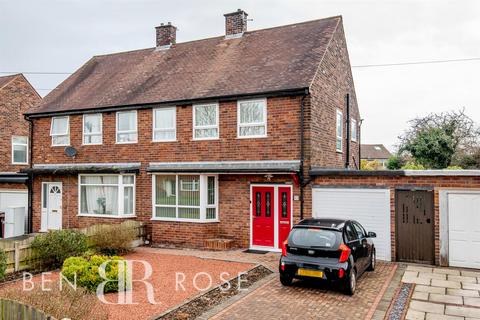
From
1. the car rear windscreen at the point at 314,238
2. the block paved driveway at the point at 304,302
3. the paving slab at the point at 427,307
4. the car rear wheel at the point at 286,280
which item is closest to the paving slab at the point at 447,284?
the block paved driveway at the point at 304,302

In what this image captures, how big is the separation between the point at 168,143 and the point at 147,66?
5.65 metres

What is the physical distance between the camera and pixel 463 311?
722 cm

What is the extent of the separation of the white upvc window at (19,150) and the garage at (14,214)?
5.58 meters

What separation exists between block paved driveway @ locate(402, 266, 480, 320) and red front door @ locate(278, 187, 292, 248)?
3.87 m

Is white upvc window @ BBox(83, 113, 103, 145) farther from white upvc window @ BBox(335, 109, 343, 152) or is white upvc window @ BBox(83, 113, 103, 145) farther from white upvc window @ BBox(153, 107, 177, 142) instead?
white upvc window @ BBox(335, 109, 343, 152)

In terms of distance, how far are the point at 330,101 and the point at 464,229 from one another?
21.1 feet


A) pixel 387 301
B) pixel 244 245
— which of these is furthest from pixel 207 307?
pixel 244 245

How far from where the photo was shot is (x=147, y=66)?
18609 millimetres

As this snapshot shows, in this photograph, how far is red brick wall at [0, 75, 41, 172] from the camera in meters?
22.7

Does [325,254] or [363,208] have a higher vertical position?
[363,208]

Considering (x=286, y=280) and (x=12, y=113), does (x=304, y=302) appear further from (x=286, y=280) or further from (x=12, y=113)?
(x=12, y=113)

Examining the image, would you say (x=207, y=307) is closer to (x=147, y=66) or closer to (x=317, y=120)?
(x=317, y=120)

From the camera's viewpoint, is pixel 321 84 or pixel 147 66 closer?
pixel 321 84

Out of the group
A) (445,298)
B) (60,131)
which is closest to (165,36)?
(60,131)
